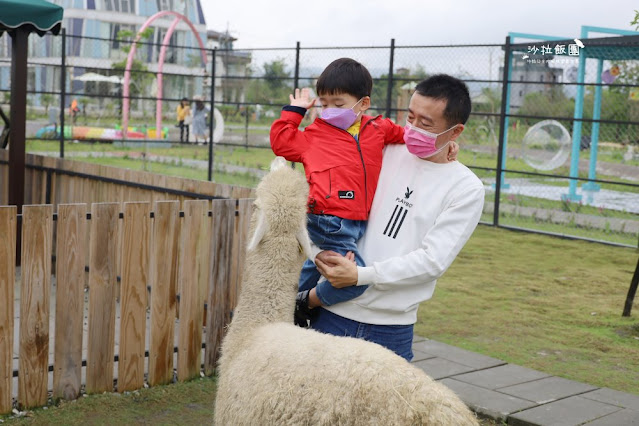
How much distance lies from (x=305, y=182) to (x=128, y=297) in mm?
2564

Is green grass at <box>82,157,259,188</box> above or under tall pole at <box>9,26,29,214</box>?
under

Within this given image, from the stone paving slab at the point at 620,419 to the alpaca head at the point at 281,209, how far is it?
271 centimetres

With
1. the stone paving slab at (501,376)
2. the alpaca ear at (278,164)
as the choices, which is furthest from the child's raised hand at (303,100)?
the stone paving slab at (501,376)

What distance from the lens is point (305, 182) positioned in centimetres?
259

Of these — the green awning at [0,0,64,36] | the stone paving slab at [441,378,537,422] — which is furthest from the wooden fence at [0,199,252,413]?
the green awning at [0,0,64,36]

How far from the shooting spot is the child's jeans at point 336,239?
252 cm

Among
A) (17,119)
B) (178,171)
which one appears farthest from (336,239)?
(178,171)

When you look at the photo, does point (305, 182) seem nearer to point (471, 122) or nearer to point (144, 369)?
point (144, 369)

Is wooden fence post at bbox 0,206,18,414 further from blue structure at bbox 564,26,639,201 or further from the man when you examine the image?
blue structure at bbox 564,26,639,201

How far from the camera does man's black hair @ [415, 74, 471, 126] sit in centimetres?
252

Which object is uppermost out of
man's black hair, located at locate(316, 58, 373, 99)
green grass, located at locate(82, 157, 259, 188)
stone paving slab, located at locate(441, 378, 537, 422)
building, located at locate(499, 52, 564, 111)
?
building, located at locate(499, 52, 564, 111)

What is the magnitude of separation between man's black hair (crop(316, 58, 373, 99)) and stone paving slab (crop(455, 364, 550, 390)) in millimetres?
2894

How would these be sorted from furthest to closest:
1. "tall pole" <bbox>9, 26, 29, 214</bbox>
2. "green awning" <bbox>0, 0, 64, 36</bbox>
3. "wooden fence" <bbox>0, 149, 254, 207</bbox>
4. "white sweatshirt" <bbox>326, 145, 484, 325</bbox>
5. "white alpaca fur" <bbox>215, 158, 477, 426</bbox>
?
"tall pole" <bbox>9, 26, 29, 214</bbox>, "green awning" <bbox>0, 0, 64, 36</bbox>, "wooden fence" <bbox>0, 149, 254, 207</bbox>, "white sweatshirt" <bbox>326, 145, 484, 325</bbox>, "white alpaca fur" <bbox>215, 158, 477, 426</bbox>

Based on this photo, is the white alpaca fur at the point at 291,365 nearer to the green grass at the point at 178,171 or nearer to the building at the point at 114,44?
the green grass at the point at 178,171
